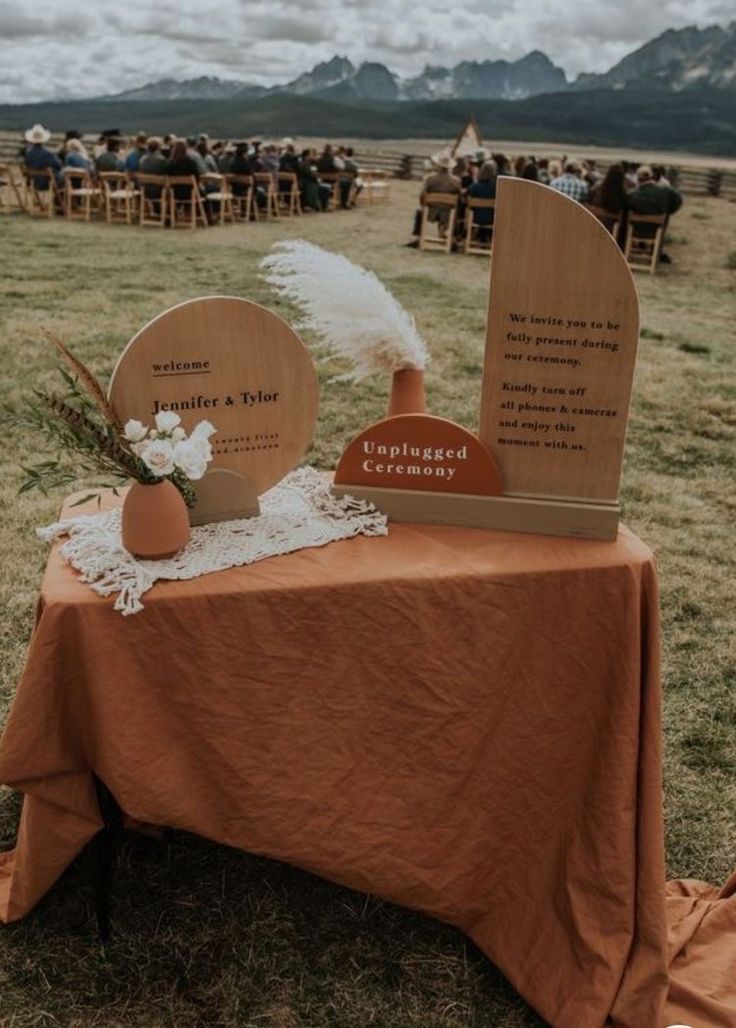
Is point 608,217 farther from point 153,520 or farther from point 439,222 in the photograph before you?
point 153,520

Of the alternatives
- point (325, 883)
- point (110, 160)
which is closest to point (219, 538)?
point (325, 883)

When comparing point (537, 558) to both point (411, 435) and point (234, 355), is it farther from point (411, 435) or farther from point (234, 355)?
point (234, 355)

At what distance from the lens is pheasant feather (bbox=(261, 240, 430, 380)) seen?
1.91 m

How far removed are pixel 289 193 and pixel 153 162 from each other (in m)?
3.61

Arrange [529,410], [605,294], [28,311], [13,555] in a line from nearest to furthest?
[605,294]
[529,410]
[13,555]
[28,311]

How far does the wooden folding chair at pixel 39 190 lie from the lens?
574 inches

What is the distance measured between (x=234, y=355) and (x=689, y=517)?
3294mm

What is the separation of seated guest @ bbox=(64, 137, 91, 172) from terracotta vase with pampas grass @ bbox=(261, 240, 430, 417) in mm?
14362

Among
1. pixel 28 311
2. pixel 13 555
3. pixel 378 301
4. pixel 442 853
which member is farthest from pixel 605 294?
pixel 28 311

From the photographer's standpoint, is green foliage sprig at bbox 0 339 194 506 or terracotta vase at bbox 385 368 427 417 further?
terracotta vase at bbox 385 368 427 417

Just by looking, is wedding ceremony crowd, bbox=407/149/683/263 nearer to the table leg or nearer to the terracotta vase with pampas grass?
the terracotta vase with pampas grass

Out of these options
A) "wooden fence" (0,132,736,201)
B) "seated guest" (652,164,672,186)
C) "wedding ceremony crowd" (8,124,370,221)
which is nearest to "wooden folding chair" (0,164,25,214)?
"wedding ceremony crowd" (8,124,370,221)

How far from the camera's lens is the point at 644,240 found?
12211 millimetres

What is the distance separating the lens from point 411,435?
200 cm
